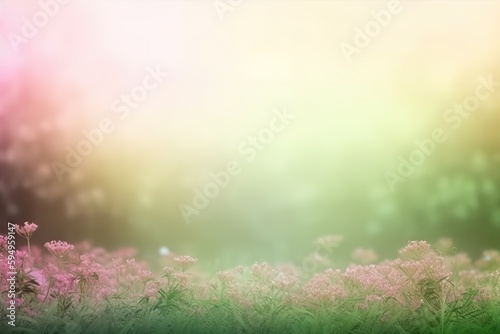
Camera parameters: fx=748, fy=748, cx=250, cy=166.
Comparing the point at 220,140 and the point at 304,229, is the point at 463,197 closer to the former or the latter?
the point at 304,229

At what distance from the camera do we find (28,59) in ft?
14.0

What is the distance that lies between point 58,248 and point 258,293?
3.68 ft

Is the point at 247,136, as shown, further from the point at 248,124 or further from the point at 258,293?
the point at 258,293

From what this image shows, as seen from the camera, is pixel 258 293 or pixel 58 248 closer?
pixel 258 293

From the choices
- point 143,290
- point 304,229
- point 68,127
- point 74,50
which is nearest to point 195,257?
point 143,290

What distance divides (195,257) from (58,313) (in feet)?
2.62

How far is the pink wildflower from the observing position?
13.4 ft

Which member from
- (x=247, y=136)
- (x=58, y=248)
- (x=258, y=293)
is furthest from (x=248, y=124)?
(x=58, y=248)

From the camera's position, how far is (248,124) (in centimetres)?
421

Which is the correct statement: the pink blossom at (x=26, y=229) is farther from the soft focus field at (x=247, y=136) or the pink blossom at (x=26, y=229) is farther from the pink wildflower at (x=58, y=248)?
the pink wildflower at (x=58, y=248)

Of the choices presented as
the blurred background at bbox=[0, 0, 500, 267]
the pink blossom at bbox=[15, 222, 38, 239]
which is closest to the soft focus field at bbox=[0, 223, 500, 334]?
the pink blossom at bbox=[15, 222, 38, 239]

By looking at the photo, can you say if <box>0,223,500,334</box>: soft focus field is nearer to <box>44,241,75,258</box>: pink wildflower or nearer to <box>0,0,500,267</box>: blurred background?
<box>44,241,75,258</box>: pink wildflower

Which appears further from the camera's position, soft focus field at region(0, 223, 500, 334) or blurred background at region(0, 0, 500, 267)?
blurred background at region(0, 0, 500, 267)

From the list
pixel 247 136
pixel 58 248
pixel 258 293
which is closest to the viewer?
pixel 258 293
